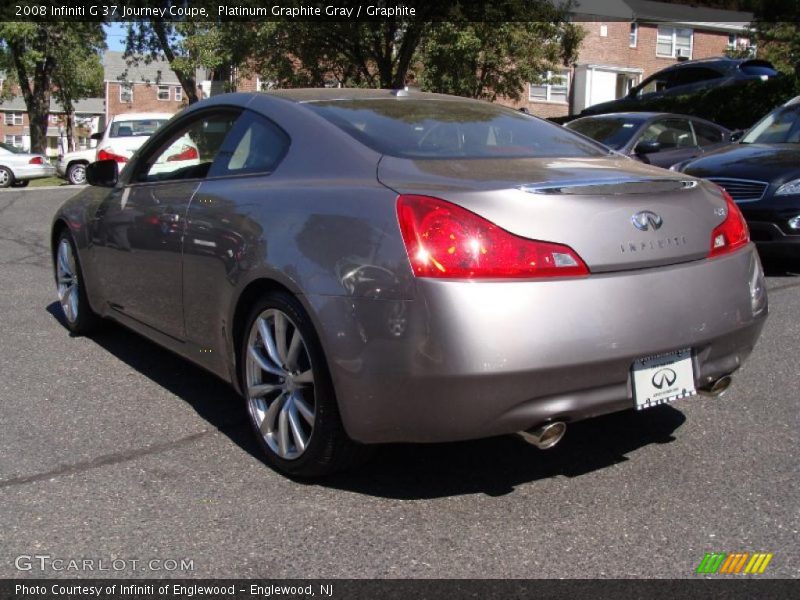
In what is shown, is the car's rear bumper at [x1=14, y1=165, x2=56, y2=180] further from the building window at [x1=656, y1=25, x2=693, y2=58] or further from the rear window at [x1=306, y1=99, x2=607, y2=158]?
the building window at [x1=656, y1=25, x2=693, y2=58]

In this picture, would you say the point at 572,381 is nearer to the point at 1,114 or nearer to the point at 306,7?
the point at 306,7

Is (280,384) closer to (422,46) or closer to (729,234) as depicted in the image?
(729,234)

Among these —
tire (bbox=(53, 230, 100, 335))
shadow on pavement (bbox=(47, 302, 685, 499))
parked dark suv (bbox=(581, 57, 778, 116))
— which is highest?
parked dark suv (bbox=(581, 57, 778, 116))

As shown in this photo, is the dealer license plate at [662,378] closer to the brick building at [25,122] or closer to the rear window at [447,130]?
the rear window at [447,130]

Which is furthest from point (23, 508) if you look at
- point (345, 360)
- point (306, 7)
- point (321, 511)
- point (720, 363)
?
point (306, 7)

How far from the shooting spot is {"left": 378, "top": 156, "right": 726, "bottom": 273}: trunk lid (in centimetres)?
290

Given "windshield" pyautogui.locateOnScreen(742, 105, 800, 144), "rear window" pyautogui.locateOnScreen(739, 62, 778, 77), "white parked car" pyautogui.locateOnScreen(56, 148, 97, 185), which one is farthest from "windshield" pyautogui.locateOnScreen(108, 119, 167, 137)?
"windshield" pyautogui.locateOnScreen(742, 105, 800, 144)

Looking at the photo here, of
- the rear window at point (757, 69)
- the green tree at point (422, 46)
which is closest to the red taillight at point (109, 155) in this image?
the green tree at point (422, 46)

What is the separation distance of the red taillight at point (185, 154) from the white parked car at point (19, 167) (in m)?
20.7

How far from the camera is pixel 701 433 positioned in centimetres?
387

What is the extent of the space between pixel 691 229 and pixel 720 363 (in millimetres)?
517

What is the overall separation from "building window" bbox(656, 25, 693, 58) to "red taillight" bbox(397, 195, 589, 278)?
136ft

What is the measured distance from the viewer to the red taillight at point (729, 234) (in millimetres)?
3299

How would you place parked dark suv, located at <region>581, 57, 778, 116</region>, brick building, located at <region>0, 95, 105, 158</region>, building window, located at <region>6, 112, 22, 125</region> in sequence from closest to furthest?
parked dark suv, located at <region>581, 57, 778, 116</region>
brick building, located at <region>0, 95, 105, 158</region>
building window, located at <region>6, 112, 22, 125</region>
